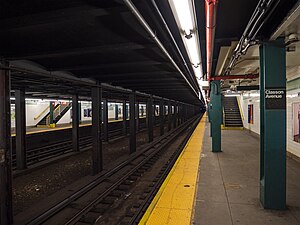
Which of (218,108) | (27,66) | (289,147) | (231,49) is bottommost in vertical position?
(289,147)

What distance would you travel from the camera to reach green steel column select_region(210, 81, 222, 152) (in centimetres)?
750

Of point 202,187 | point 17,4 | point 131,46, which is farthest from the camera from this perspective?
point 202,187

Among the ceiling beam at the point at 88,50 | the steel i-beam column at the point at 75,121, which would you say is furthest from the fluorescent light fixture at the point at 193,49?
the steel i-beam column at the point at 75,121

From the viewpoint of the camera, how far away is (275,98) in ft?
10.2

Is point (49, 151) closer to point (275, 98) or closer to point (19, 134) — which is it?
point (19, 134)

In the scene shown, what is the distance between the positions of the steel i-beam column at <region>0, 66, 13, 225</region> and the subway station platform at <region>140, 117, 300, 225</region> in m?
2.19

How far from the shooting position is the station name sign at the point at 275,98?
311cm

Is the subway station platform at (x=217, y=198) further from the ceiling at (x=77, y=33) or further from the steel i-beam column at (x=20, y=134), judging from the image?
the steel i-beam column at (x=20, y=134)

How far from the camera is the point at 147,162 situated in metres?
7.92

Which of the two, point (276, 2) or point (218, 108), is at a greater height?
point (276, 2)

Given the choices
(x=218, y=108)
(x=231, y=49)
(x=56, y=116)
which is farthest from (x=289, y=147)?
(x=56, y=116)

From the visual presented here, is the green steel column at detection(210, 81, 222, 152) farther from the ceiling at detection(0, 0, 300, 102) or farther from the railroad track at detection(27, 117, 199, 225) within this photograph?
the ceiling at detection(0, 0, 300, 102)

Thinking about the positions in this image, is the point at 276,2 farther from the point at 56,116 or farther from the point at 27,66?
the point at 56,116

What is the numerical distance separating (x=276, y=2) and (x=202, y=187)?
319 cm
